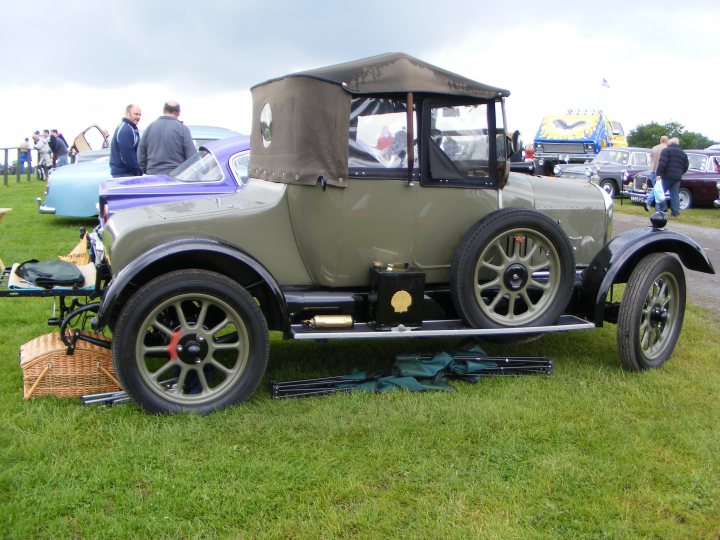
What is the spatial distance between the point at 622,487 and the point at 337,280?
6.97ft

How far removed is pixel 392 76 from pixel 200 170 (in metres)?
4.20

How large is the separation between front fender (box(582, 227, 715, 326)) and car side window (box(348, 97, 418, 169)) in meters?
1.59

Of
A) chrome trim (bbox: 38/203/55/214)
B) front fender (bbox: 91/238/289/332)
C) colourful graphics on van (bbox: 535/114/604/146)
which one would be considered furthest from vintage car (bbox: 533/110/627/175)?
front fender (bbox: 91/238/289/332)

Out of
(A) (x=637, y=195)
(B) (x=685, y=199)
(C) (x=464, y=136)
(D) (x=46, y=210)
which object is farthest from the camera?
(B) (x=685, y=199)

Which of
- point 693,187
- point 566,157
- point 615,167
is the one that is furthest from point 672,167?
point 566,157

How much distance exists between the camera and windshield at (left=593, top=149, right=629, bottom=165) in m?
21.0

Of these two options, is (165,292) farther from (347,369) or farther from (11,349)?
(11,349)

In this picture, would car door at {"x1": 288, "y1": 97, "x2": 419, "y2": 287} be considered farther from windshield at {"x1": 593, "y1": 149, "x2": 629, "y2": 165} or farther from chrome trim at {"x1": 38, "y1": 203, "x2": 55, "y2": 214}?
windshield at {"x1": 593, "y1": 149, "x2": 629, "y2": 165}

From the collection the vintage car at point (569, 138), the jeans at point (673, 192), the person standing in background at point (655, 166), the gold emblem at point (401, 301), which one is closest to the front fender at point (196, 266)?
the gold emblem at point (401, 301)

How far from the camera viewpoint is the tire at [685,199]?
18.8m

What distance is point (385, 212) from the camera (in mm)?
4672

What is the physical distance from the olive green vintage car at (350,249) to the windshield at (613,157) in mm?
16947

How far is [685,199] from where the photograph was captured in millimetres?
18875

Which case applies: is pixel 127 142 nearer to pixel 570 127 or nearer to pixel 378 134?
pixel 378 134
